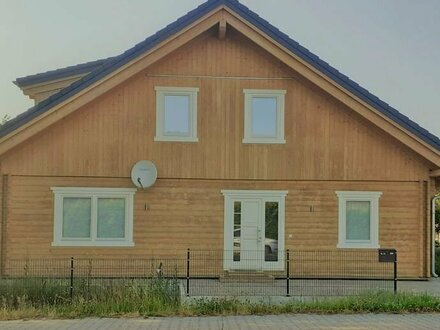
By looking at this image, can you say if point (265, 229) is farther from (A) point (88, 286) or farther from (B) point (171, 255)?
(A) point (88, 286)

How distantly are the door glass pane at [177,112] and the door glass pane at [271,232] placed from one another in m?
3.44

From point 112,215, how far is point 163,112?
342cm

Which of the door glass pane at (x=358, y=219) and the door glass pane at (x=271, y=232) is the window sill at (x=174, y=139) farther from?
the door glass pane at (x=358, y=219)

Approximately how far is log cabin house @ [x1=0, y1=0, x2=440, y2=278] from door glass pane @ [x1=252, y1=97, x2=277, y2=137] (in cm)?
4

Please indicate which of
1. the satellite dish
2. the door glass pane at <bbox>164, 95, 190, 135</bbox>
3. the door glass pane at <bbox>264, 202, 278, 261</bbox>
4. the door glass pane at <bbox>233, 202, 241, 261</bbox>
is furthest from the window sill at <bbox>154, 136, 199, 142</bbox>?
the door glass pane at <bbox>264, 202, 278, 261</bbox>

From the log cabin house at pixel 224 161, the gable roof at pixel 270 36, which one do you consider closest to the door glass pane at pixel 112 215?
the log cabin house at pixel 224 161

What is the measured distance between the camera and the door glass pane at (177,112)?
1784 centimetres

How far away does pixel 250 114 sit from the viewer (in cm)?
1798

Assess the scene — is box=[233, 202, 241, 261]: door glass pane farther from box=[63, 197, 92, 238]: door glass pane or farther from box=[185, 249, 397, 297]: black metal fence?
box=[63, 197, 92, 238]: door glass pane

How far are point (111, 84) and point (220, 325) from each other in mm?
9031

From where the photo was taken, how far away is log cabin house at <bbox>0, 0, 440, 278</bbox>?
683 inches

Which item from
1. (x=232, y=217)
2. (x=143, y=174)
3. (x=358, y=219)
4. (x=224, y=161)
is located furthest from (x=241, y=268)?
(x=143, y=174)

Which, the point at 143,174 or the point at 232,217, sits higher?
the point at 143,174

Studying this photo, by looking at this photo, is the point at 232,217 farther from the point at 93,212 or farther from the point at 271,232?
the point at 93,212
